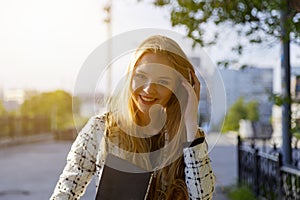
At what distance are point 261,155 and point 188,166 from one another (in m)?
4.22

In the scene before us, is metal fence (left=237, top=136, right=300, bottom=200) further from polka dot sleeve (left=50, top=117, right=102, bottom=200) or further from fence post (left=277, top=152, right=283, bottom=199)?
polka dot sleeve (left=50, top=117, right=102, bottom=200)

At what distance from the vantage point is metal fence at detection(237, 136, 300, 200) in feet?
12.6

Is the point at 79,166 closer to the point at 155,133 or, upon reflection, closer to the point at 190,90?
the point at 155,133

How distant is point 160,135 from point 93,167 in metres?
0.15

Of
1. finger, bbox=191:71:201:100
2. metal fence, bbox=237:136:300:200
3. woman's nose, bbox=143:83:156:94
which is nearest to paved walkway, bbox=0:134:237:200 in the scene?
metal fence, bbox=237:136:300:200

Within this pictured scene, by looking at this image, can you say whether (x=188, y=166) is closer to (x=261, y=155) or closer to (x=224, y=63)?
(x=224, y=63)

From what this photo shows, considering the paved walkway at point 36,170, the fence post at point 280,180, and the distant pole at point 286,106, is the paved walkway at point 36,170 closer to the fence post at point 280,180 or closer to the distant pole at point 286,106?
the fence post at point 280,180

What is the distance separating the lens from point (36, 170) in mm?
9664

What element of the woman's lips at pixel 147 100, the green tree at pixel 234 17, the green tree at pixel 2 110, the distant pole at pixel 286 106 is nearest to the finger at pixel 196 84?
the woman's lips at pixel 147 100

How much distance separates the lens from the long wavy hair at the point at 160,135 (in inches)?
37.9

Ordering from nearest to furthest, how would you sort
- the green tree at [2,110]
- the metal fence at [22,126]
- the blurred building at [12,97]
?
the blurred building at [12,97] < the green tree at [2,110] < the metal fence at [22,126]

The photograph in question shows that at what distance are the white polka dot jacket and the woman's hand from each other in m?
0.03

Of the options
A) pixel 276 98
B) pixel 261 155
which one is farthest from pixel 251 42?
pixel 261 155

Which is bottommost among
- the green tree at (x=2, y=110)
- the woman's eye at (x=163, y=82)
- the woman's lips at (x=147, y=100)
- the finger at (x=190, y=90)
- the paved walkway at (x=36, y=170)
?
the paved walkway at (x=36, y=170)
